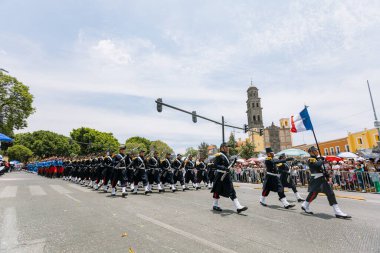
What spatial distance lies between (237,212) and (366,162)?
1034cm

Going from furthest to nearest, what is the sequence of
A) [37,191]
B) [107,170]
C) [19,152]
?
[19,152]
[107,170]
[37,191]

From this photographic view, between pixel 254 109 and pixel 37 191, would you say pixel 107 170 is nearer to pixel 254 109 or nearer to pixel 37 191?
pixel 37 191

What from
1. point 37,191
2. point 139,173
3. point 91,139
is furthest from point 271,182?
point 91,139

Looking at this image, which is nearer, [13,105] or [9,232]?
[9,232]

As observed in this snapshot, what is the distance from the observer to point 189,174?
14539 mm

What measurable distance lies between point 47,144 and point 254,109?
67.5m

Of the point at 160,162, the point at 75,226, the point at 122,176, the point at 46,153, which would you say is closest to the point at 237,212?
the point at 75,226

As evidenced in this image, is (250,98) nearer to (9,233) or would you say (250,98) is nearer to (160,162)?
(160,162)

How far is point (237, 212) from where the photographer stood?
21.4 ft

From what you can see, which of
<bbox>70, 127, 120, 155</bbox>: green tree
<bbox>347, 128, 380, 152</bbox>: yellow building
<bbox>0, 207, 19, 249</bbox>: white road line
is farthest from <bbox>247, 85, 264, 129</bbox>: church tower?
<bbox>0, 207, 19, 249</bbox>: white road line

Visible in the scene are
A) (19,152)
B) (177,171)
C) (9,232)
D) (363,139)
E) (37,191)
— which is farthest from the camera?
(19,152)

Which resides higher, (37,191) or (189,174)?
(189,174)

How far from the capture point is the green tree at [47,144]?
233 feet

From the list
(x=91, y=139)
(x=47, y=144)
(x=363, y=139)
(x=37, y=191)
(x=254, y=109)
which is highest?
(x=254, y=109)
